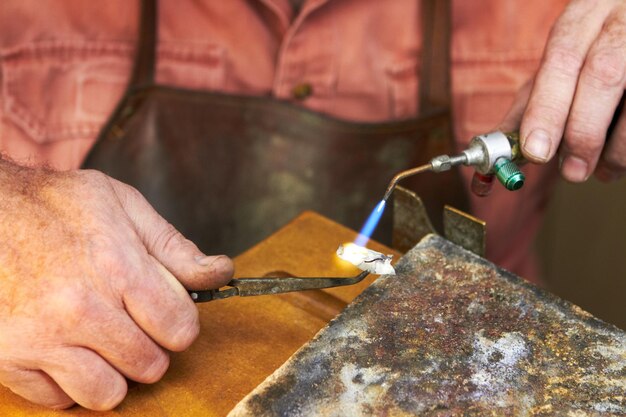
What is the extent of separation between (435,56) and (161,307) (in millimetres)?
931

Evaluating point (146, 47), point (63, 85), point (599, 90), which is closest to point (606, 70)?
point (599, 90)

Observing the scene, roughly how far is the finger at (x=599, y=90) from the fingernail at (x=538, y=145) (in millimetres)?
73

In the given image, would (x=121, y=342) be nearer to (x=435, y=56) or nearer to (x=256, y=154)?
(x=256, y=154)

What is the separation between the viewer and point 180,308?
849mm

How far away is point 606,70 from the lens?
1044 millimetres

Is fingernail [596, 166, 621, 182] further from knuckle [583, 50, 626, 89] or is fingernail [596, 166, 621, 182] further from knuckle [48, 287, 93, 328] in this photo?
knuckle [48, 287, 93, 328]

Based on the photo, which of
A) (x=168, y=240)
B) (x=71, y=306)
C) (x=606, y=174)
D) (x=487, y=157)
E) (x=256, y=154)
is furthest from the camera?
(x=256, y=154)

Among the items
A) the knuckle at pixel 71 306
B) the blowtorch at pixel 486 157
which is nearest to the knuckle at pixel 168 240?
the knuckle at pixel 71 306

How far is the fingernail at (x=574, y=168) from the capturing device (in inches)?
44.4

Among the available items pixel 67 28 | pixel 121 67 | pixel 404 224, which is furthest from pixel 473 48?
pixel 67 28

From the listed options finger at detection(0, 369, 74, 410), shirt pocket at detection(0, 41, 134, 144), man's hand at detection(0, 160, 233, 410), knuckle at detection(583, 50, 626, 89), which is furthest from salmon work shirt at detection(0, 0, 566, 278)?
finger at detection(0, 369, 74, 410)

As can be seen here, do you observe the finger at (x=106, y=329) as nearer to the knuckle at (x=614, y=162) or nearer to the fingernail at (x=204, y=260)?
the fingernail at (x=204, y=260)

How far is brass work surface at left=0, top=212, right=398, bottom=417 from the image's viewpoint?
0.85 metres

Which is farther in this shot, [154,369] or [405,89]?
[405,89]
